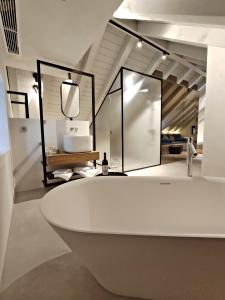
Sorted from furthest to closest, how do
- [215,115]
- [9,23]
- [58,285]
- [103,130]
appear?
[103,130] → [215,115] → [9,23] → [58,285]

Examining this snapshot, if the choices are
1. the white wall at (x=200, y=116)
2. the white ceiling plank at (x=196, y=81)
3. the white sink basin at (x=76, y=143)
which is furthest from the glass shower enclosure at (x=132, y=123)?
the white wall at (x=200, y=116)

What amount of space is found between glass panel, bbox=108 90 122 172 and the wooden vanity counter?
1469 millimetres

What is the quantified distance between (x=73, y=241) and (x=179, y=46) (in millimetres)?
4588

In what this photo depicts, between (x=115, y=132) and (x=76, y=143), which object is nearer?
(x=76, y=143)

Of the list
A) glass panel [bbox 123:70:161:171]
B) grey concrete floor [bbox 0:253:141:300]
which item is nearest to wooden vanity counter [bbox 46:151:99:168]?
grey concrete floor [bbox 0:253:141:300]

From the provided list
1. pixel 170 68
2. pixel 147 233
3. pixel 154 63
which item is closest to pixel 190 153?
pixel 147 233

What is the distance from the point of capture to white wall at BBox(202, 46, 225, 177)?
2.35 metres

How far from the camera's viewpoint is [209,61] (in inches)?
96.3

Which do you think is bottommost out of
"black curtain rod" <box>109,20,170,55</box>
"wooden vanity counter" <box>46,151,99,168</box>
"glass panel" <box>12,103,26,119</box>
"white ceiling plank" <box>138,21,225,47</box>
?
"wooden vanity counter" <box>46,151,99,168</box>

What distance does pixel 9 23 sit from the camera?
1.87 meters

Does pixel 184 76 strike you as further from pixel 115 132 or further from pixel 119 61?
pixel 115 132

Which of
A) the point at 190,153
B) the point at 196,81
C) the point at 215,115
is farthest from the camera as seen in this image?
the point at 196,81

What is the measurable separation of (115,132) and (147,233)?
3.53m

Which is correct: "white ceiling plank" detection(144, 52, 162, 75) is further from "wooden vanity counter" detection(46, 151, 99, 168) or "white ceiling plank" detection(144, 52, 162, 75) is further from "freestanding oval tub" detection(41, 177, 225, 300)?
"freestanding oval tub" detection(41, 177, 225, 300)
